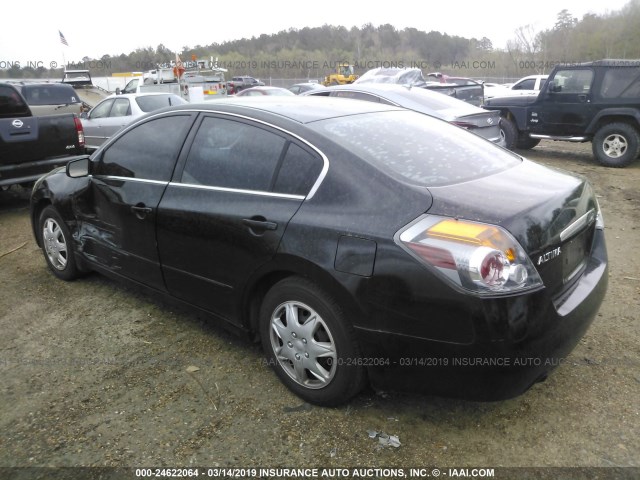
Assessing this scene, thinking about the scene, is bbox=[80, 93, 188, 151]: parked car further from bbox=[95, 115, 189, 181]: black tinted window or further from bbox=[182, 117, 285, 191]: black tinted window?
bbox=[182, 117, 285, 191]: black tinted window

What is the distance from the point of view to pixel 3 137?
21.3 ft

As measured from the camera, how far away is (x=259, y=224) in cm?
272

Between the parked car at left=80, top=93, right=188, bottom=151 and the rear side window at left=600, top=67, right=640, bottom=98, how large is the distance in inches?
325

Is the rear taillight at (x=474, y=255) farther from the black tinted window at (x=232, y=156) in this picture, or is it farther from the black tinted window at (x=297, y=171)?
the black tinted window at (x=232, y=156)

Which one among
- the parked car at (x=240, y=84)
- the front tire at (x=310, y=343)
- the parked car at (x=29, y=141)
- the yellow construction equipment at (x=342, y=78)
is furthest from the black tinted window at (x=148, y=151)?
the yellow construction equipment at (x=342, y=78)

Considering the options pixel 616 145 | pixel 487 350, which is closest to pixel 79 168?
pixel 487 350

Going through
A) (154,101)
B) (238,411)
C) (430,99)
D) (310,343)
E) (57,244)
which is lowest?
(238,411)

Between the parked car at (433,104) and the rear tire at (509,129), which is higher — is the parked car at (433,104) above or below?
above

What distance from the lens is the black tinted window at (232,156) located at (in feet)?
9.38

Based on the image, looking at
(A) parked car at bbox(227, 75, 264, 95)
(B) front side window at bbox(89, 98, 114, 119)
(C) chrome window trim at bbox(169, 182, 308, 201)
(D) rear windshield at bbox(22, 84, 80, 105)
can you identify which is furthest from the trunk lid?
(A) parked car at bbox(227, 75, 264, 95)

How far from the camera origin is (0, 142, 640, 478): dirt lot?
240 centimetres

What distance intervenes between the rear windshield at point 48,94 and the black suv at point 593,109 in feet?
35.1

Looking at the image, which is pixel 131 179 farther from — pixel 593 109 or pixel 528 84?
pixel 528 84

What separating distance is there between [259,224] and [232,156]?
1.83 feet
